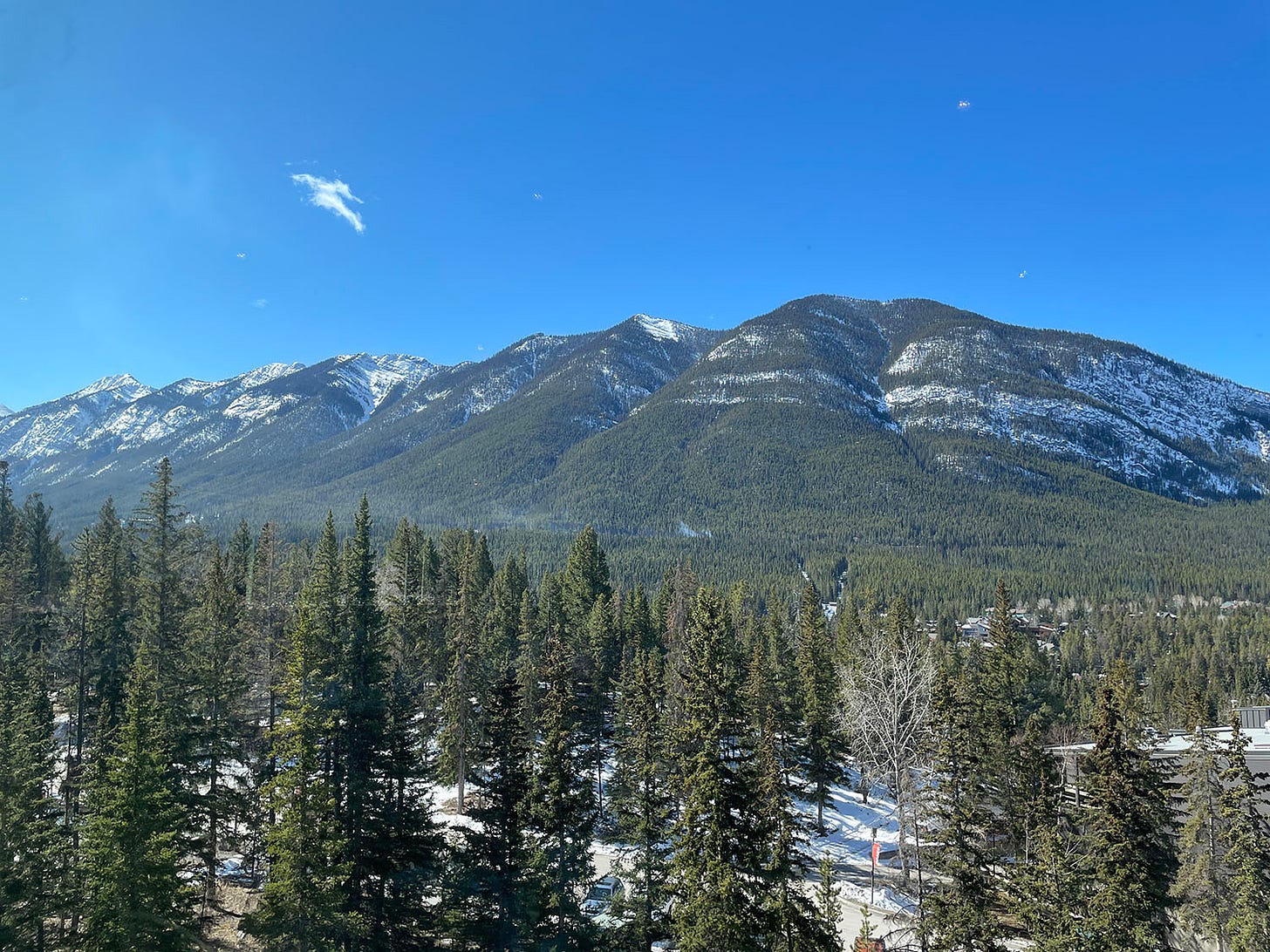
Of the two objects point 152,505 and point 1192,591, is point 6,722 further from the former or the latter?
point 1192,591

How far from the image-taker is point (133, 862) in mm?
20391

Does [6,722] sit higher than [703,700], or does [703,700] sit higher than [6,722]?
[703,700]

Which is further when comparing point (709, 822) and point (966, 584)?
point (966, 584)

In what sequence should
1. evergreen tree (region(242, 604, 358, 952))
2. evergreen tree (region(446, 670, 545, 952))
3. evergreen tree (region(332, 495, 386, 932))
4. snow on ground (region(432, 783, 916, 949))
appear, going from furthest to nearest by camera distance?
snow on ground (region(432, 783, 916, 949)) → evergreen tree (region(332, 495, 386, 932)) → evergreen tree (region(446, 670, 545, 952)) → evergreen tree (region(242, 604, 358, 952))

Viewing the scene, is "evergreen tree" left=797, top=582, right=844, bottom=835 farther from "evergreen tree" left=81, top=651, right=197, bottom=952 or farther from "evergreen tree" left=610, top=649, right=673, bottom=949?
"evergreen tree" left=81, top=651, right=197, bottom=952

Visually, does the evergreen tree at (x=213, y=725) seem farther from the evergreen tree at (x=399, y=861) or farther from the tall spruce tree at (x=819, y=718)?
the tall spruce tree at (x=819, y=718)

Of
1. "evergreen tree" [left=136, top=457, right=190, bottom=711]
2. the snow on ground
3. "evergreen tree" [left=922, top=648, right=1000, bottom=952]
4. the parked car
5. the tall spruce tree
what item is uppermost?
"evergreen tree" [left=136, top=457, right=190, bottom=711]

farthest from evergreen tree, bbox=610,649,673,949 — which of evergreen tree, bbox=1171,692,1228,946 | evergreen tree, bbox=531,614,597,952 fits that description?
evergreen tree, bbox=1171,692,1228,946

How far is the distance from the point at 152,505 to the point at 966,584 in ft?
636

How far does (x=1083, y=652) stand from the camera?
5399 inches

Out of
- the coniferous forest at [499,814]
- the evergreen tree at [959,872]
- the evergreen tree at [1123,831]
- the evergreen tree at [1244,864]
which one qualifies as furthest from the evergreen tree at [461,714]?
the evergreen tree at [1244,864]

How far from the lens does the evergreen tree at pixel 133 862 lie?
20016 millimetres

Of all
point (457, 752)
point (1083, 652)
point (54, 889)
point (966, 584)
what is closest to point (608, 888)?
point (457, 752)

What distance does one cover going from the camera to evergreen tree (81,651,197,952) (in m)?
20.0
